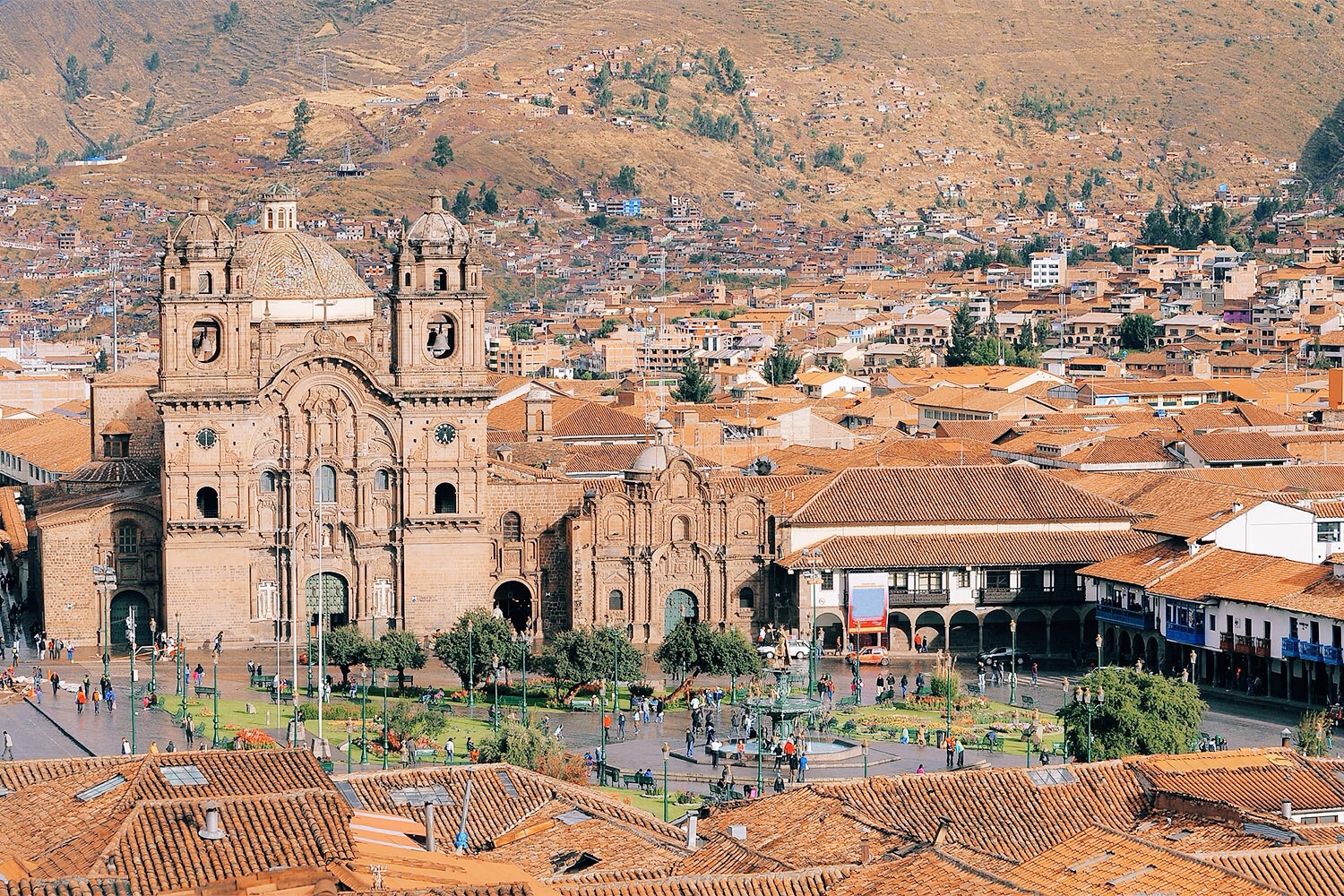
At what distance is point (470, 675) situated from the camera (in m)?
79.2

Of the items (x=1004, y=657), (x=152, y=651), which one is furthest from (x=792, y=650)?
(x=152, y=651)

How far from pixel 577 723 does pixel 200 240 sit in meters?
22.2

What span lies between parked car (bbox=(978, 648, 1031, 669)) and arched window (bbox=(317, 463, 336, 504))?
19.2 m

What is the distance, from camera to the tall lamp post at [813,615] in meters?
77.8

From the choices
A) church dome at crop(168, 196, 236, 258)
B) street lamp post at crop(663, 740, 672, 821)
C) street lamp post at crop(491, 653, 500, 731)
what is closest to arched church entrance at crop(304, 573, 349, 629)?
street lamp post at crop(491, 653, 500, 731)

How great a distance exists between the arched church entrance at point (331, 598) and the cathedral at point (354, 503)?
7cm

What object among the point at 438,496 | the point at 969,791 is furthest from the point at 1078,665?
the point at 969,791

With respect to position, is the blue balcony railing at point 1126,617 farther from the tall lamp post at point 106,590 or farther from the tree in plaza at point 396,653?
A: the tall lamp post at point 106,590

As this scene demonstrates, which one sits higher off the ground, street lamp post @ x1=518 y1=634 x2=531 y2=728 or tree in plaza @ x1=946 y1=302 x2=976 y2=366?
tree in plaza @ x1=946 y1=302 x2=976 y2=366

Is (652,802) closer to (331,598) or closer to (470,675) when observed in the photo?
(470,675)

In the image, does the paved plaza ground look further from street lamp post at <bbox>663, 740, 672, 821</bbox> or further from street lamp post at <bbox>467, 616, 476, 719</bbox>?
street lamp post at <bbox>467, 616, 476, 719</bbox>

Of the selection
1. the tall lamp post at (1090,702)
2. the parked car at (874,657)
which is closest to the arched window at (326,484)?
the parked car at (874,657)

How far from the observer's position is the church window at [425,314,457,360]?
9169 centimetres

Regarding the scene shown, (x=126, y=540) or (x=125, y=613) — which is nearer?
(x=125, y=613)
